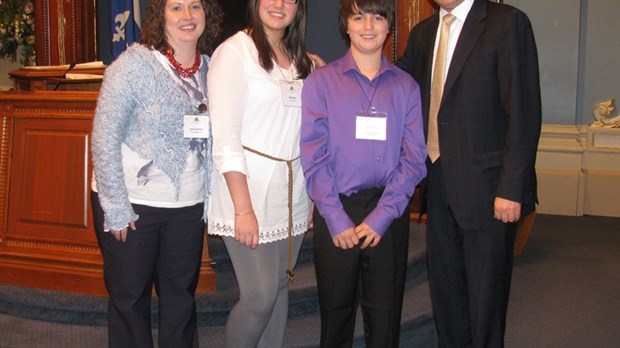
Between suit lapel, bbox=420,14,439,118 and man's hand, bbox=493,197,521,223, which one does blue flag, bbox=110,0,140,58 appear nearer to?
suit lapel, bbox=420,14,439,118

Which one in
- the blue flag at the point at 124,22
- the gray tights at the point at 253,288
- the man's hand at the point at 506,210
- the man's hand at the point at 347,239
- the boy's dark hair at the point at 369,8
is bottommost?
the gray tights at the point at 253,288

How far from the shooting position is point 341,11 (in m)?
2.21

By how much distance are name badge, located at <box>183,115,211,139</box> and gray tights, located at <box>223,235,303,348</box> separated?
1.15 feet

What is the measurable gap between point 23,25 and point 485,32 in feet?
15.7

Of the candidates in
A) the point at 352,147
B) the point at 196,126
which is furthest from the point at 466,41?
the point at 196,126

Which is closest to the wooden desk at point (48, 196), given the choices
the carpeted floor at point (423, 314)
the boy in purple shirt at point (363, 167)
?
the carpeted floor at point (423, 314)

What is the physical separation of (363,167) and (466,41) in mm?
567

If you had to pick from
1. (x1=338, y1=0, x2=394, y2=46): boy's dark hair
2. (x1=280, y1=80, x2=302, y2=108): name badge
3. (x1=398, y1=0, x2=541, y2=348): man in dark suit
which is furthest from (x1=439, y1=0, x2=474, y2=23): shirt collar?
(x1=280, y1=80, x2=302, y2=108): name badge

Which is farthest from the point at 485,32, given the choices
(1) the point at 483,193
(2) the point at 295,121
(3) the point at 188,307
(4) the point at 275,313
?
(3) the point at 188,307

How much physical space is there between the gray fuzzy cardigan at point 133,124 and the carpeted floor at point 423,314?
1.13m

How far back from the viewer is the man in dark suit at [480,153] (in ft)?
7.32

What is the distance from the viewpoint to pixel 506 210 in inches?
88.9

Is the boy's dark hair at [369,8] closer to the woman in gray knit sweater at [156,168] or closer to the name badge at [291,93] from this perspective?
the name badge at [291,93]

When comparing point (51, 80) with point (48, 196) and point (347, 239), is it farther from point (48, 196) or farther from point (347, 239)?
point (347, 239)
